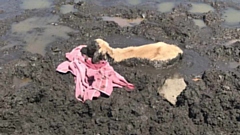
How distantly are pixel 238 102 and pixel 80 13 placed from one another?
21.1 ft

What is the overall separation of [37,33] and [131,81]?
392 cm

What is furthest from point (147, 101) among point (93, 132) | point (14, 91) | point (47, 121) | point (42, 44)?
point (42, 44)

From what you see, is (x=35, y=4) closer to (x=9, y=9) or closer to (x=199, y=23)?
(x=9, y=9)

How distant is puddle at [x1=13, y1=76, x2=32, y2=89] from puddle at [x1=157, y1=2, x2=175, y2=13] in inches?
A: 225

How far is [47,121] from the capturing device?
7.04 meters

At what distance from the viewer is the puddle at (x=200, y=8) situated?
12711 millimetres

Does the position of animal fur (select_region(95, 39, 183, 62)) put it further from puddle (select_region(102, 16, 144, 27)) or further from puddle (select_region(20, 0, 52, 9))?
puddle (select_region(20, 0, 52, 9))

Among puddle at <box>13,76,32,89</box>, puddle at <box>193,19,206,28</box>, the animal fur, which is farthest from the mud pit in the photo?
the animal fur

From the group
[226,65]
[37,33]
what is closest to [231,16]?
[226,65]

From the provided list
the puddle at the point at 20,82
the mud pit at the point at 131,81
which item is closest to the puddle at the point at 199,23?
the mud pit at the point at 131,81

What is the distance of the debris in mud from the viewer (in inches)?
312

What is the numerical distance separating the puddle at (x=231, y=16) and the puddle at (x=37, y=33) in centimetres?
499

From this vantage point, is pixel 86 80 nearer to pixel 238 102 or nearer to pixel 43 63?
pixel 43 63

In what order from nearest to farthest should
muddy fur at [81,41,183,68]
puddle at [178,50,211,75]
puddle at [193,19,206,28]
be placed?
muddy fur at [81,41,183,68]
puddle at [178,50,211,75]
puddle at [193,19,206,28]
